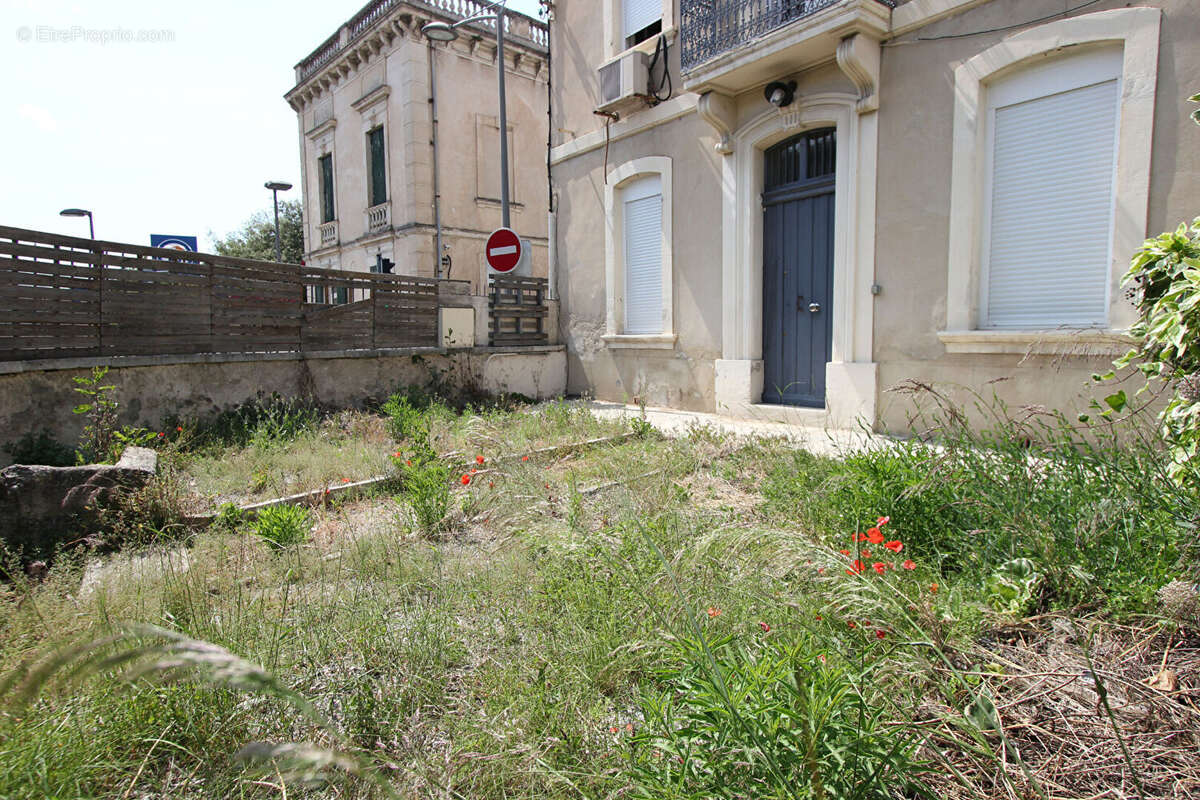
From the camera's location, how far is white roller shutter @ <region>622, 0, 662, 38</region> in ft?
30.9

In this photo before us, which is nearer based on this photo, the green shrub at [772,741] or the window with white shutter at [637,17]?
the green shrub at [772,741]

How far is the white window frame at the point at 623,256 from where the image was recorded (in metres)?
9.44

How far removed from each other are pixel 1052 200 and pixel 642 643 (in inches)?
242

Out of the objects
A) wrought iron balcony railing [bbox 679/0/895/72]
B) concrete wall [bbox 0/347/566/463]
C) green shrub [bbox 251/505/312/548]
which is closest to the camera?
green shrub [bbox 251/505/312/548]

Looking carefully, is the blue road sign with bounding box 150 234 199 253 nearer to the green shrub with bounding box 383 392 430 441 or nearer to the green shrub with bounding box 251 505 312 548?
the green shrub with bounding box 383 392 430 441

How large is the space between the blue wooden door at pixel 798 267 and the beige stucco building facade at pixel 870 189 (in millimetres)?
27

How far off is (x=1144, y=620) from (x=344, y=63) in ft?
72.6

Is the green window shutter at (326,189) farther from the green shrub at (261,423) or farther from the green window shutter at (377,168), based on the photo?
the green shrub at (261,423)

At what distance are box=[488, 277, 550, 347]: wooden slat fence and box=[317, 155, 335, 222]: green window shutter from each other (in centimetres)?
1325

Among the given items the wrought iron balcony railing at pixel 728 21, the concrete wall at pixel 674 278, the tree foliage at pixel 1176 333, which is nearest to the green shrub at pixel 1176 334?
the tree foliage at pixel 1176 333

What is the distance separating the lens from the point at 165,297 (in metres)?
7.24

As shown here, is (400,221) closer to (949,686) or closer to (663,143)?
(663,143)

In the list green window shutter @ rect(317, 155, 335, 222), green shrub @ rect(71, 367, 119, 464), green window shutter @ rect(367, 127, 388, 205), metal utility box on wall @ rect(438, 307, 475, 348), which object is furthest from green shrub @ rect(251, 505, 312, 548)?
green window shutter @ rect(317, 155, 335, 222)

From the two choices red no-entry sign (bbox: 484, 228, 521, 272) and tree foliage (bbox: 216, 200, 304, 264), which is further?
tree foliage (bbox: 216, 200, 304, 264)
